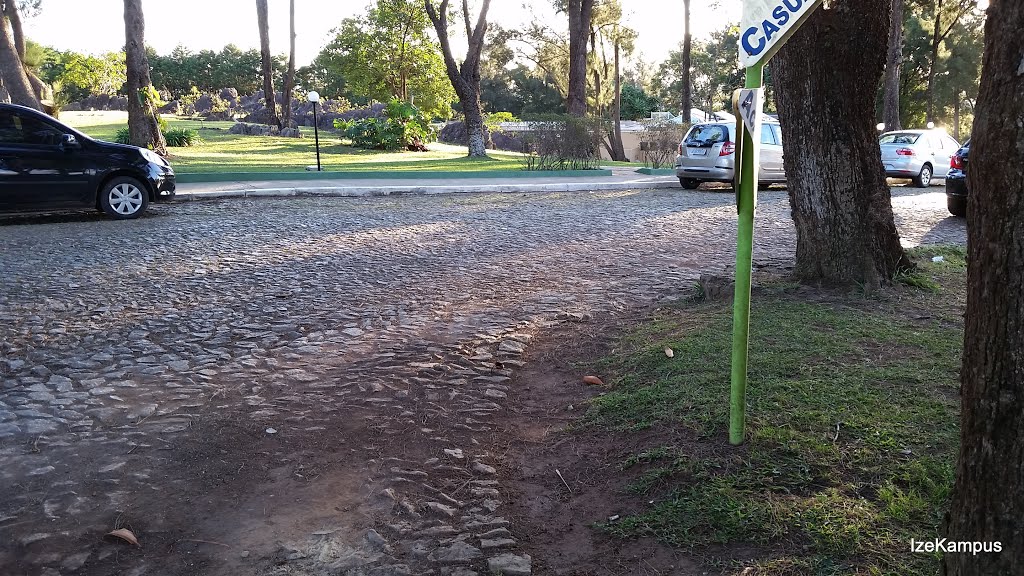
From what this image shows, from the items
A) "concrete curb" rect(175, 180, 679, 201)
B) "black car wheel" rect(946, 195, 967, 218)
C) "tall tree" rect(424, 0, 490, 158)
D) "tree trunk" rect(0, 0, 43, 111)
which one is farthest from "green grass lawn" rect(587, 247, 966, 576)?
"tall tree" rect(424, 0, 490, 158)

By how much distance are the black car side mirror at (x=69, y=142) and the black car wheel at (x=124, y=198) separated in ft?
2.26

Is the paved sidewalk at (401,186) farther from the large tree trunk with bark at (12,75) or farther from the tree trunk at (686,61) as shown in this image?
the tree trunk at (686,61)

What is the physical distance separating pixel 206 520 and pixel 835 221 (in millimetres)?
4984

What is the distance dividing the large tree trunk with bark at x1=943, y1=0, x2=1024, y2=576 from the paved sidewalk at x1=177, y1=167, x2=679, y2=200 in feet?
48.3

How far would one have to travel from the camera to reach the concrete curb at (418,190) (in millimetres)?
15547

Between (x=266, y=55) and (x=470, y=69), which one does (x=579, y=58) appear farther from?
(x=266, y=55)

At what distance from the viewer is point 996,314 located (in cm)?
207

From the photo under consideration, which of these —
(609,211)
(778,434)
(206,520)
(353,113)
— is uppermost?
(353,113)

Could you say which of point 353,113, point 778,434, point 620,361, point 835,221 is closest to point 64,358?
point 620,361

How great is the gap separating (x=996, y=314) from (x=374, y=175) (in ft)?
61.7

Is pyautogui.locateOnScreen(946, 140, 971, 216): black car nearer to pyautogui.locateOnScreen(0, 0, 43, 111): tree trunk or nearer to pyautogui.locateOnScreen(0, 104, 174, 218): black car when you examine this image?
pyautogui.locateOnScreen(0, 104, 174, 218): black car

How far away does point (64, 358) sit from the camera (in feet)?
17.7

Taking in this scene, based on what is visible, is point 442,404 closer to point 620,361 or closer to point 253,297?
point 620,361

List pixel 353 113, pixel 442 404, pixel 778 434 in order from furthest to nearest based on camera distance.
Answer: pixel 353 113 < pixel 442 404 < pixel 778 434
